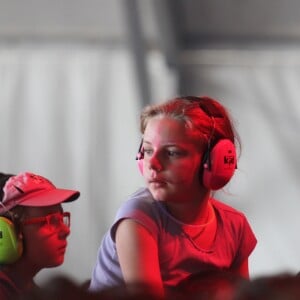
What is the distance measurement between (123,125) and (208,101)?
200cm

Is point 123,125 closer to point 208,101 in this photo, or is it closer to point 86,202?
point 86,202

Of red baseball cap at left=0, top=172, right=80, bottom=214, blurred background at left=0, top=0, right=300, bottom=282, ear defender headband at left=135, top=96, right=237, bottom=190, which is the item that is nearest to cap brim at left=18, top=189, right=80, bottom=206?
red baseball cap at left=0, top=172, right=80, bottom=214

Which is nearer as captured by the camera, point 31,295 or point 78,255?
point 31,295

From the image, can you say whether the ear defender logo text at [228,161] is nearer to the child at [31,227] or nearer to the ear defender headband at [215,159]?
the ear defender headband at [215,159]

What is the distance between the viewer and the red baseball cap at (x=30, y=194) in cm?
76

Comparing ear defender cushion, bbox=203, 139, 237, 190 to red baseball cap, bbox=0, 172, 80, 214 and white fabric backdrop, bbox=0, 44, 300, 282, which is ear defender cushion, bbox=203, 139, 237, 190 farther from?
white fabric backdrop, bbox=0, 44, 300, 282

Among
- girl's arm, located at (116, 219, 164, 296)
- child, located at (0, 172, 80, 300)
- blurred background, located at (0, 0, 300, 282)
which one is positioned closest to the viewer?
girl's arm, located at (116, 219, 164, 296)

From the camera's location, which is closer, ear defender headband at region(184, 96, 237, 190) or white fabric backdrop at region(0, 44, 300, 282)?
Result: ear defender headband at region(184, 96, 237, 190)

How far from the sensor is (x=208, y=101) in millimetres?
729

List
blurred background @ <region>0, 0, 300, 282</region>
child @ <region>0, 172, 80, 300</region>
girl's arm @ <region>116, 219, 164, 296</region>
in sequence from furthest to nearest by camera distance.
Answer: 1. blurred background @ <region>0, 0, 300, 282</region>
2. child @ <region>0, 172, 80, 300</region>
3. girl's arm @ <region>116, 219, 164, 296</region>

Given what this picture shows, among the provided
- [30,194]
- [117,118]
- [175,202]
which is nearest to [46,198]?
[30,194]

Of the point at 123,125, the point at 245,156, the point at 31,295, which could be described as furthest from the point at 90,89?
the point at 31,295

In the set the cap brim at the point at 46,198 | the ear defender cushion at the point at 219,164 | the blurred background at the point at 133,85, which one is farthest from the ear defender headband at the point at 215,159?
the blurred background at the point at 133,85

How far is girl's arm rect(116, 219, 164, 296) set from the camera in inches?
24.8
